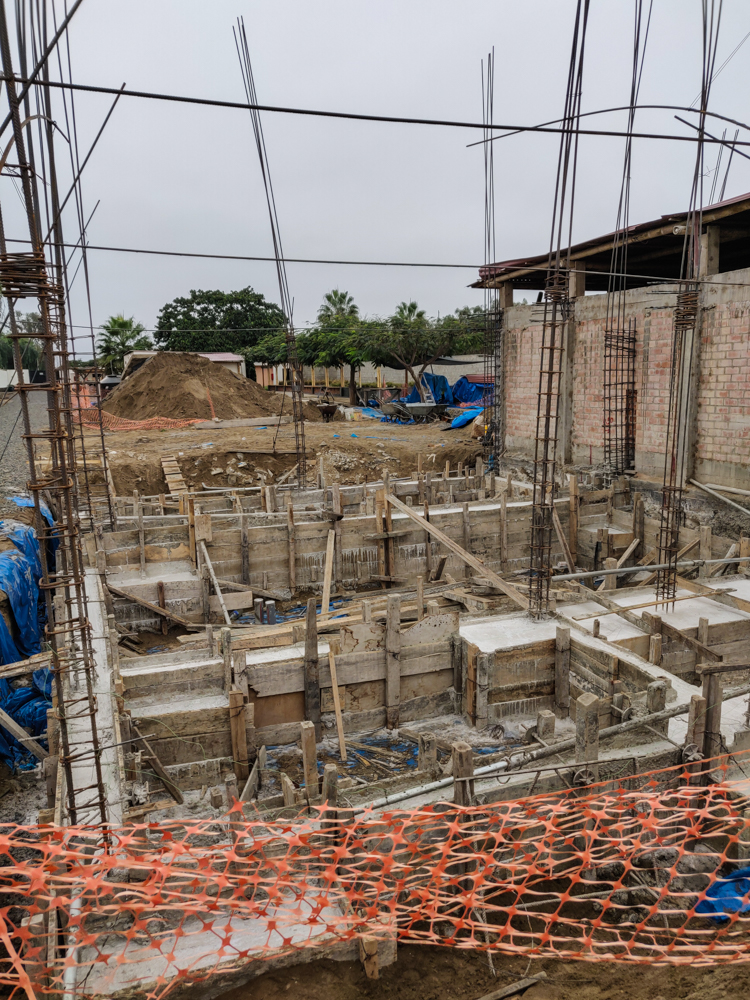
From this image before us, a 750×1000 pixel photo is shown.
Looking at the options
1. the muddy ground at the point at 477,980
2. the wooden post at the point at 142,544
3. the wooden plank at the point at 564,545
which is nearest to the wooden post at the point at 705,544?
the wooden plank at the point at 564,545

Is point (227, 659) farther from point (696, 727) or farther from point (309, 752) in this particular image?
point (696, 727)

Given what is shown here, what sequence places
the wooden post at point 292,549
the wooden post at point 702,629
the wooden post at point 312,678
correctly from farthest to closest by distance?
the wooden post at point 292,549
the wooden post at point 702,629
the wooden post at point 312,678

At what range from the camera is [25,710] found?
28.5ft

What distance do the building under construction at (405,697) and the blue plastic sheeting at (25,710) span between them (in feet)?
0.20

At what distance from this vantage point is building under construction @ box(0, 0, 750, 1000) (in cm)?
444

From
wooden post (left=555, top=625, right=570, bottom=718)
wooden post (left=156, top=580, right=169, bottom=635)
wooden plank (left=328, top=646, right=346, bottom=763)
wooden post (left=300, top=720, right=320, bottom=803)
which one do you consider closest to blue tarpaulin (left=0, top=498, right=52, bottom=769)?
wooden post (left=156, top=580, right=169, bottom=635)

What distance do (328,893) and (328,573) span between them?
8.47 metres

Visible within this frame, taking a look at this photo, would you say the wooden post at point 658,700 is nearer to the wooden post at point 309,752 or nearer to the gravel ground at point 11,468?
the wooden post at point 309,752

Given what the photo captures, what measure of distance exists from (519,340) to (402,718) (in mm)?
14288

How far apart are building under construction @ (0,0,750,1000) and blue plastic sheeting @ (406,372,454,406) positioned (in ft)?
53.5

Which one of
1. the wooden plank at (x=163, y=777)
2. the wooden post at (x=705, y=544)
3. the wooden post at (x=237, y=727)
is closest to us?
the wooden plank at (x=163, y=777)

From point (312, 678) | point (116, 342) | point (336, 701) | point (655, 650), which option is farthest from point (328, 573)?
point (116, 342)

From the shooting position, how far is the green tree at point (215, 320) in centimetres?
4831

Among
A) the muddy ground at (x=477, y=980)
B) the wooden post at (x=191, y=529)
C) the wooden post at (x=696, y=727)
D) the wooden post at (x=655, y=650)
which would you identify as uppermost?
the wooden post at (x=191, y=529)
